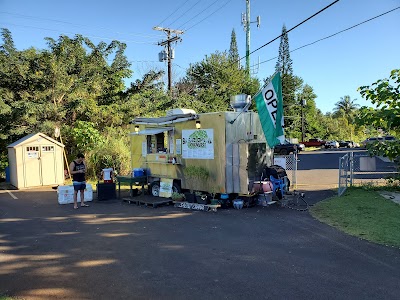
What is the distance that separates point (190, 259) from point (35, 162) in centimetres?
1164

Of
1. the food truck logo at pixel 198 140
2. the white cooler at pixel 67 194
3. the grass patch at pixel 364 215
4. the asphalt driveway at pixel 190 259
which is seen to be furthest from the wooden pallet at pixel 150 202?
the grass patch at pixel 364 215

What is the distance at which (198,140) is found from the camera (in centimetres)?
1062

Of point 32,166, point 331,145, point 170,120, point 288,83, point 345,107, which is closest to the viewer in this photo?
point 170,120

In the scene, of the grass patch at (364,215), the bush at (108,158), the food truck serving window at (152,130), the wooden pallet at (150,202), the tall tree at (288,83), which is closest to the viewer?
the grass patch at (364,215)

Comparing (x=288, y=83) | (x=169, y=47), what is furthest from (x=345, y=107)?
(x=169, y=47)

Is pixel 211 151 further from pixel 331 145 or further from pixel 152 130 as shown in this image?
pixel 331 145

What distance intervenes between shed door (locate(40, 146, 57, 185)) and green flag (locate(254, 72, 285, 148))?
33.4 ft

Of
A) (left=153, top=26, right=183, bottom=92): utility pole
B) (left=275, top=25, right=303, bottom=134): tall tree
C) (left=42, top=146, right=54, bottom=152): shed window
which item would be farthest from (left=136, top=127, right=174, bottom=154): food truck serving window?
(left=275, top=25, right=303, bottom=134): tall tree

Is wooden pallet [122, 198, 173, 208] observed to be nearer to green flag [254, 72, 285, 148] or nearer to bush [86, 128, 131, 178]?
green flag [254, 72, 285, 148]

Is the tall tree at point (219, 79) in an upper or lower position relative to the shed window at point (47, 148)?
upper

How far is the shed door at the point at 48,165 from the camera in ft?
49.1

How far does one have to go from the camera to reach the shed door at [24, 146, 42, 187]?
1455 cm

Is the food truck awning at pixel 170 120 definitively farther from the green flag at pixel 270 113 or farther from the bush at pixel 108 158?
the bush at pixel 108 158

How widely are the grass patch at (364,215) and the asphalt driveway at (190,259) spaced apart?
0.42 m
